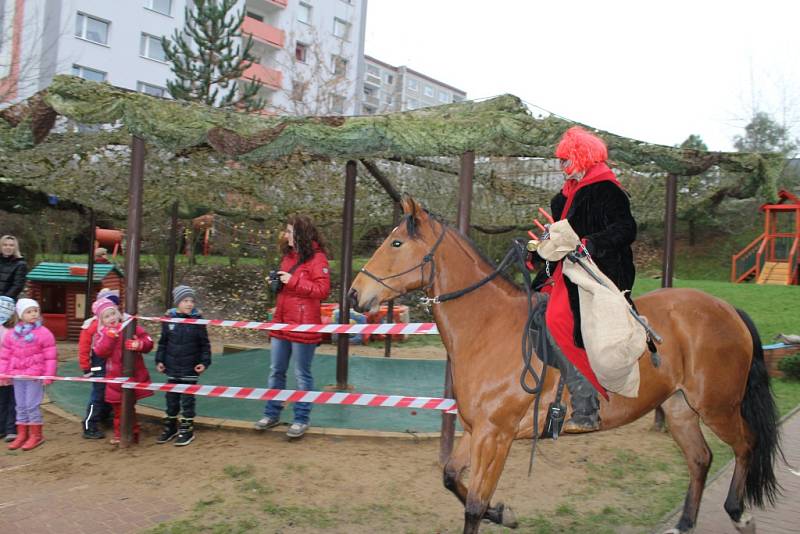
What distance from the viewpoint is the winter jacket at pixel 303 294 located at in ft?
19.0

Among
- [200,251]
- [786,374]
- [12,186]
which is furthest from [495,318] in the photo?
[200,251]

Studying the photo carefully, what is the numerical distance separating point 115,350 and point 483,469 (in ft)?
13.3

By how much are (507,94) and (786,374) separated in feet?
25.0

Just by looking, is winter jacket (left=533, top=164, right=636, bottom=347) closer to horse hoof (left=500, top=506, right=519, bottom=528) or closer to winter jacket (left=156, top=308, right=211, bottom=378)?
horse hoof (left=500, top=506, right=519, bottom=528)

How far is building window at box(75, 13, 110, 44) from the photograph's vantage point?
26.8 meters

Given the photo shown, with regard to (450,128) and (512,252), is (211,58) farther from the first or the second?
(512,252)

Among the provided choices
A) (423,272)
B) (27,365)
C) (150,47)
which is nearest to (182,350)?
(27,365)

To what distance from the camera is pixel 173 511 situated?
4148 millimetres

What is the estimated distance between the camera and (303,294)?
19.1 feet

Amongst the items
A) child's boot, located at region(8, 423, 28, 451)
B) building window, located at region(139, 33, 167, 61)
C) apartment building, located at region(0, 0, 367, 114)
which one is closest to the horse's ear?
child's boot, located at region(8, 423, 28, 451)

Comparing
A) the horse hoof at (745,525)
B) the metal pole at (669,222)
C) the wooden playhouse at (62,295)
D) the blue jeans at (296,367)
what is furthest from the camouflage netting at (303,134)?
the wooden playhouse at (62,295)

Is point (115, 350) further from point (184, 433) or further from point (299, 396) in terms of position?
point (299, 396)

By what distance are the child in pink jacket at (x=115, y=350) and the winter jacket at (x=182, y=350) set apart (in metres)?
0.16

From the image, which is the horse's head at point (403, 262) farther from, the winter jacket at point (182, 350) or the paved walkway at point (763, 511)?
the winter jacket at point (182, 350)
